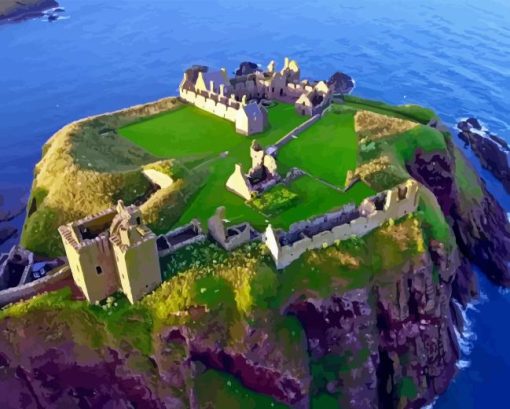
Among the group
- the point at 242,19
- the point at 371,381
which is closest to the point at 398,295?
the point at 371,381

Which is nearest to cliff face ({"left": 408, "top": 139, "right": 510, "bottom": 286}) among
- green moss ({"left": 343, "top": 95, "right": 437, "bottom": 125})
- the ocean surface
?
green moss ({"left": 343, "top": 95, "right": 437, "bottom": 125})

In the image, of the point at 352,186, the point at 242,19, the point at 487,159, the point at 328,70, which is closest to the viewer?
the point at 352,186

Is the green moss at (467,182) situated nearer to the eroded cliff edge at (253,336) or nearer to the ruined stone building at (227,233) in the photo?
the eroded cliff edge at (253,336)

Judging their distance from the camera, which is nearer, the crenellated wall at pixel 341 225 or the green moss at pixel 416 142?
the crenellated wall at pixel 341 225

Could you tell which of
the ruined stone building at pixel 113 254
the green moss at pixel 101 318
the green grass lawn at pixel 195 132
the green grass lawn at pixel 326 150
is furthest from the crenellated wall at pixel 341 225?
the green grass lawn at pixel 195 132

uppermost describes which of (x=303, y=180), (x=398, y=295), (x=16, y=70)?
(x=303, y=180)

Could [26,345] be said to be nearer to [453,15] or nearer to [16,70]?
[16,70]

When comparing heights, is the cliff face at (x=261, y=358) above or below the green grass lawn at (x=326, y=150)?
below
